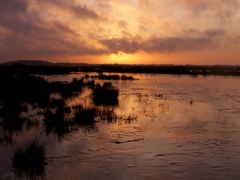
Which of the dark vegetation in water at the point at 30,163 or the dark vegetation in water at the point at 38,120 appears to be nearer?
the dark vegetation in water at the point at 30,163

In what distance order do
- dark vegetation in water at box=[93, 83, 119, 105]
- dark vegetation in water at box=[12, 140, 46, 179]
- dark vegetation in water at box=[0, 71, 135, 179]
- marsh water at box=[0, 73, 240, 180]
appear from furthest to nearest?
dark vegetation in water at box=[93, 83, 119, 105]
dark vegetation in water at box=[0, 71, 135, 179]
marsh water at box=[0, 73, 240, 180]
dark vegetation in water at box=[12, 140, 46, 179]

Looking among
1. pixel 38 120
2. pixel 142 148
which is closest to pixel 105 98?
pixel 38 120

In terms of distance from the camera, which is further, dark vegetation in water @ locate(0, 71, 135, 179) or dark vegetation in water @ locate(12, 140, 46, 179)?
dark vegetation in water @ locate(0, 71, 135, 179)

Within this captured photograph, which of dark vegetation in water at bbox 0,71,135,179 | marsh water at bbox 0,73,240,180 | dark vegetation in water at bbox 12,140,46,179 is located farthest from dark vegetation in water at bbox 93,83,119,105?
dark vegetation in water at bbox 12,140,46,179

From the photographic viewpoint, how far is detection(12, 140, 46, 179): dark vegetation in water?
9.89 meters

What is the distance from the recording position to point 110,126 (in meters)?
17.3

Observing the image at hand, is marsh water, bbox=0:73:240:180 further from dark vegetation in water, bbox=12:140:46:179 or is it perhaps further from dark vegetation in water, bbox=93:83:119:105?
dark vegetation in water, bbox=93:83:119:105

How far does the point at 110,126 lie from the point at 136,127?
4.39 ft

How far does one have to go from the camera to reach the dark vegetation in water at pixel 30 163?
989 cm

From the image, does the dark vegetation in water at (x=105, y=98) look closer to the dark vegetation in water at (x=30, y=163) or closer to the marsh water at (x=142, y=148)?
the marsh water at (x=142, y=148)

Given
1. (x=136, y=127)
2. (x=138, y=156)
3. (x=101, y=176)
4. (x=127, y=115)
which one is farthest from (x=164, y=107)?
(x=101, y=176)

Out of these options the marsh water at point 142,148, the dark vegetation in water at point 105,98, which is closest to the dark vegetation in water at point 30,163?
the marsh water at point 142,148

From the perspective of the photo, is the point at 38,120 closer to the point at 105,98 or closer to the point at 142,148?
the point at 142,148

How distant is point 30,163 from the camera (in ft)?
34.3
